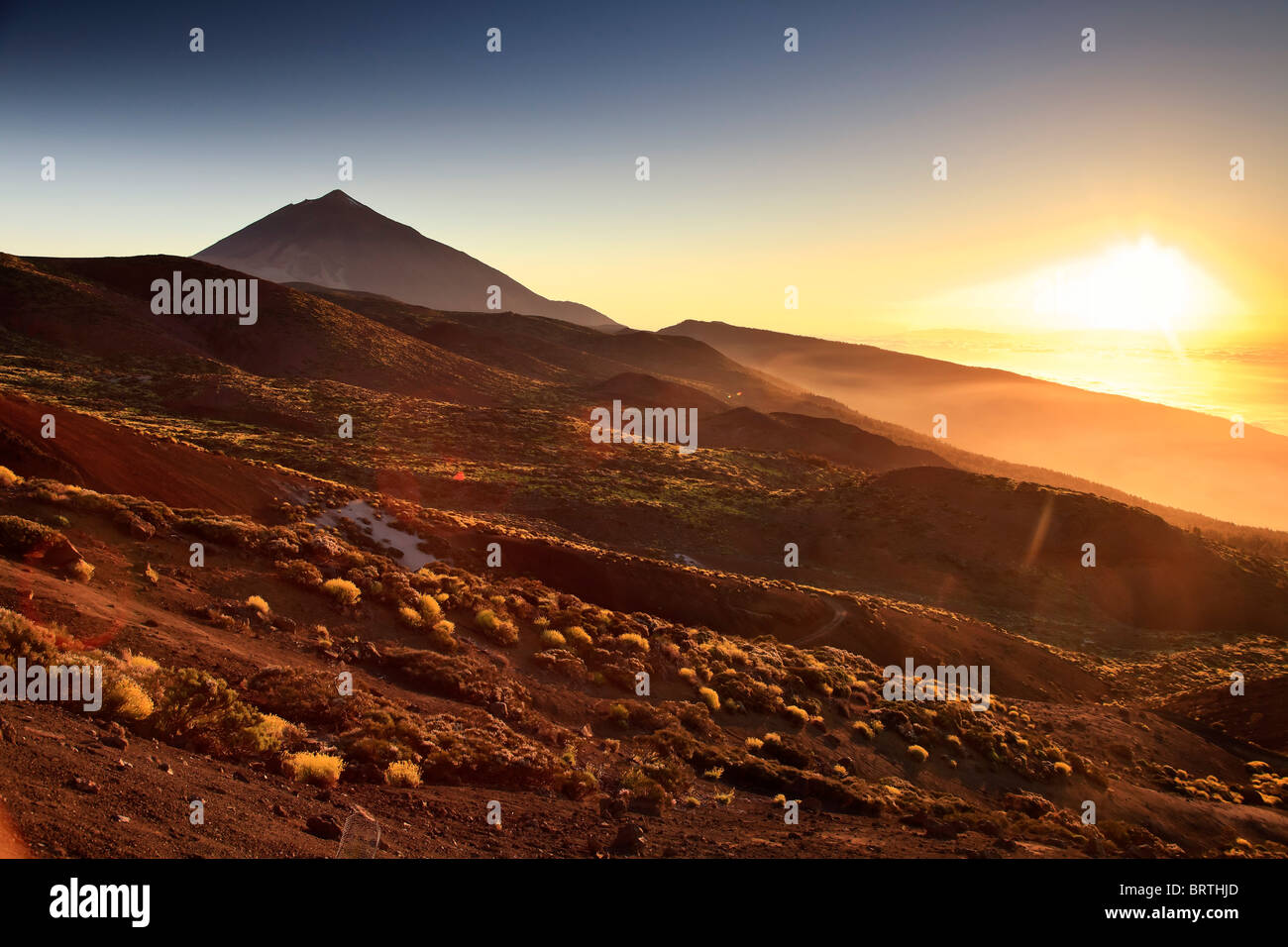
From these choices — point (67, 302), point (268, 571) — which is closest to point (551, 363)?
point (67, 302)

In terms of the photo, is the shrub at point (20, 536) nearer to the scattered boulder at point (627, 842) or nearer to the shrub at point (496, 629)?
the shrub at point (496, 629)

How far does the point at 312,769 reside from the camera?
31.6 ft

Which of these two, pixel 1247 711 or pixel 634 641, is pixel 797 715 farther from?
pixel 1247 711

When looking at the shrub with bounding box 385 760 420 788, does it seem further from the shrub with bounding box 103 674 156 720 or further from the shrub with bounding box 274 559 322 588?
the shrub with bounding box 274 559 322 588

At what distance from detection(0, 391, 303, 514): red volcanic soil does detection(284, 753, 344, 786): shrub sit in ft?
53.2

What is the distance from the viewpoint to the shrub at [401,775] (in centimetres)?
1039

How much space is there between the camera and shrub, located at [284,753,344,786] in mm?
9609

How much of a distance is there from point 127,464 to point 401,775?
1970 cm

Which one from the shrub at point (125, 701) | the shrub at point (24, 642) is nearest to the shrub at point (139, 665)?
the shrub at point (125, 701)

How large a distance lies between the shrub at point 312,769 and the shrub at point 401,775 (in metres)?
0.81

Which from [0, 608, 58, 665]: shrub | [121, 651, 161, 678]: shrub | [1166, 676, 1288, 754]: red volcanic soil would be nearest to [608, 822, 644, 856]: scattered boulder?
[121, 651, 161, 678]: shrub

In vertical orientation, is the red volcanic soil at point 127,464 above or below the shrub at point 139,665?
above
